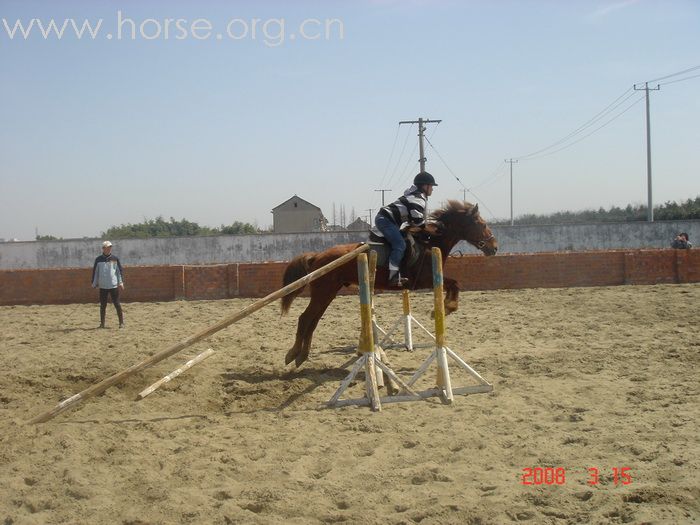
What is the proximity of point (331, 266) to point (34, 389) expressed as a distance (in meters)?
3.38

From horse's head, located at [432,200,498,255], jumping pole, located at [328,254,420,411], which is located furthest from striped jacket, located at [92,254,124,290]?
jumping pole, located at [328,254,420,411]

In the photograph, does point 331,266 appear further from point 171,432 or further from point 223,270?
point 223,270

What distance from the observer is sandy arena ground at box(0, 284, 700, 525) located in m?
3.62

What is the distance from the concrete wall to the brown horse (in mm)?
23171

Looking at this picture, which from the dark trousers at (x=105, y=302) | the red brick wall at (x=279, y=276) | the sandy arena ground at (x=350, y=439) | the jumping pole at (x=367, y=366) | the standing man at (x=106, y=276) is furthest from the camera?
the red brick wall at (x=279, y=276)

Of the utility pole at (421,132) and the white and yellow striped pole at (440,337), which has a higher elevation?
the utility pole at (421,132)

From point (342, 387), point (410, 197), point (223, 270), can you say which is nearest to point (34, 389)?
point (342, 387)

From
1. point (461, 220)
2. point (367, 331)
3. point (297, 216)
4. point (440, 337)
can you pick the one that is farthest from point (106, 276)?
point (297, 216)

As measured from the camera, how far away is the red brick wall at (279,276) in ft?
49.3

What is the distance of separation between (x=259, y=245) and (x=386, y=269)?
25.6 metres

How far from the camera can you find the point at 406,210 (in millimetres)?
7289

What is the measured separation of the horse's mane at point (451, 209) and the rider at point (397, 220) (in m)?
0.71
